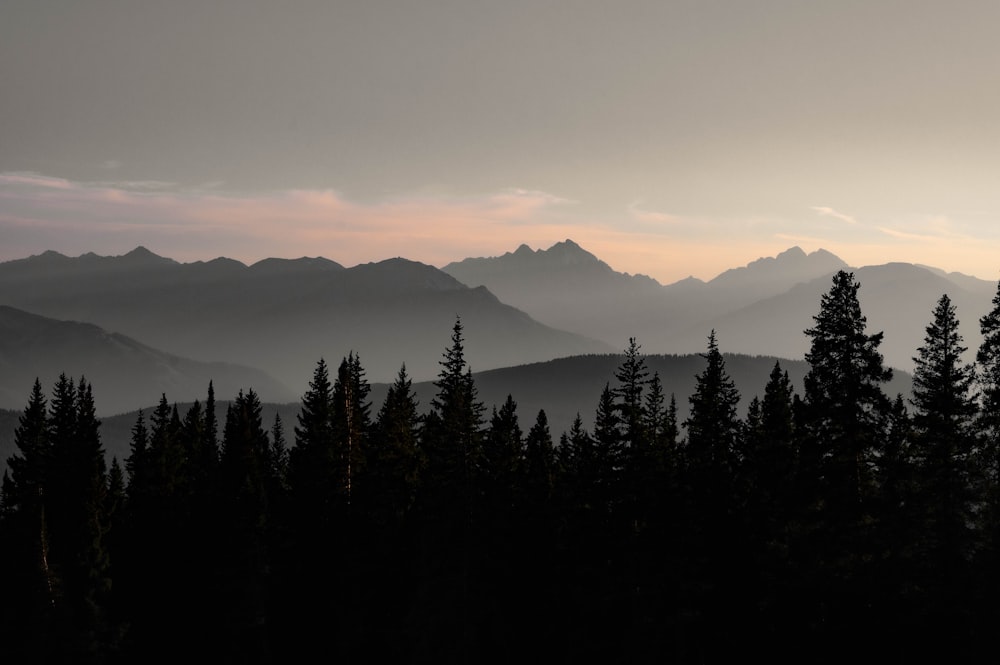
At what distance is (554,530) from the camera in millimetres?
53062

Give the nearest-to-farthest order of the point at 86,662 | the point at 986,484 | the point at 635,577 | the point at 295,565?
1. the point at 986,484
2. the point at 635,577
3. the point at 86,662
4. the point at 295,565

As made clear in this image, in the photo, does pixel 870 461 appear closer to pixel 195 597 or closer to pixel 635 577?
pixel 635 577

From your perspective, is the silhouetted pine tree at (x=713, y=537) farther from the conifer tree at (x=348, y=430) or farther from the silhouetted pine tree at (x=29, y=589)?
the silhouetted pine tree at (x=29, y=589)

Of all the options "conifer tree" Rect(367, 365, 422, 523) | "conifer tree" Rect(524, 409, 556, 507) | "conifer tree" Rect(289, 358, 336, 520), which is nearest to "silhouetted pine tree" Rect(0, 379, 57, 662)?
"conifer tree" Rect(289, 358, 336, 520)

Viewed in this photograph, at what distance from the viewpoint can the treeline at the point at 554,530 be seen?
127 feet

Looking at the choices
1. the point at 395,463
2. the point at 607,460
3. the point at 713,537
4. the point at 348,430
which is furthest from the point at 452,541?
the point at 348,430

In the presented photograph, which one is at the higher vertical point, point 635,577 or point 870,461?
point 870,461

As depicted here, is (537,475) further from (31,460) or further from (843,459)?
(31,460)

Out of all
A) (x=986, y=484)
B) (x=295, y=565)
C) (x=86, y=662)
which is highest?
(x=986, y=484)

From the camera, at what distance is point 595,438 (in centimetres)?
4875

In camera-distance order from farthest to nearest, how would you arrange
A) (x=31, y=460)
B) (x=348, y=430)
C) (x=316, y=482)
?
(x=31, y=460)
(x=348, y=430)
(x=316, y=482)

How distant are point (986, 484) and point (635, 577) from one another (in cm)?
1704

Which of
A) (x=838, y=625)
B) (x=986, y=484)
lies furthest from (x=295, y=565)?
(x=986, y=484)

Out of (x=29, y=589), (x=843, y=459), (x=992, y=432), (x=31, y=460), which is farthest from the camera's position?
(x=31, y=460)
